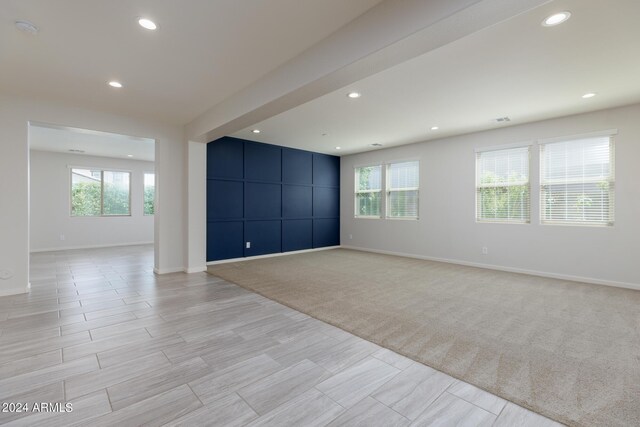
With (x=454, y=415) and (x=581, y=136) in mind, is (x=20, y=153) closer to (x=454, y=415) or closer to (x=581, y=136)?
(x=454, y=415)

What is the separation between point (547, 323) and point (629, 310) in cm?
124

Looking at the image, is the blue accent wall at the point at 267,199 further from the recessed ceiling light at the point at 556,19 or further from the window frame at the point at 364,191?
the recessed ceiling light at the point at 556,19

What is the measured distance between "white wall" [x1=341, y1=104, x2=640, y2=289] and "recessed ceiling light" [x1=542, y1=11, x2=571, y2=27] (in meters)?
3.13

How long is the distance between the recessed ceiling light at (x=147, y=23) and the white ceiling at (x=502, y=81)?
2076 mm

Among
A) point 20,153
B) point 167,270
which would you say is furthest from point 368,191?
point 20,153

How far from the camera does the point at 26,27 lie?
7.75 ft

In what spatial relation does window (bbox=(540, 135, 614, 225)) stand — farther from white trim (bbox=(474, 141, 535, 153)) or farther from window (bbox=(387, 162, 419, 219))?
window (bbox=(387, 162, 419, 219))

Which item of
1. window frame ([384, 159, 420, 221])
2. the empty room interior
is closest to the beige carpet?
the empty room interior

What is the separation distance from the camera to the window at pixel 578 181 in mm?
4441

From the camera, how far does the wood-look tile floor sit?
1.65 meters

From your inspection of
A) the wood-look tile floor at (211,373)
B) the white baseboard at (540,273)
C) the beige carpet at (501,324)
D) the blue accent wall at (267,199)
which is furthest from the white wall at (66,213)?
the white baseboard at (540,273)

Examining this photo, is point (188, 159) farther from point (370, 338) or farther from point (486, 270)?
point (486, 270)

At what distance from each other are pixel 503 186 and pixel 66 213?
1037 cm

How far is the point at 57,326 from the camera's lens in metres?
2.85
